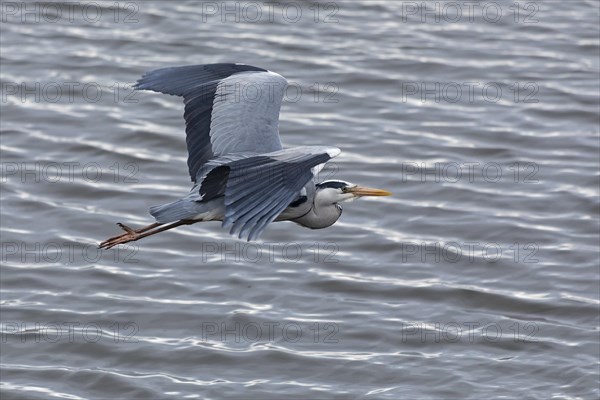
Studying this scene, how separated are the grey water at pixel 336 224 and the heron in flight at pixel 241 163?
2.60m

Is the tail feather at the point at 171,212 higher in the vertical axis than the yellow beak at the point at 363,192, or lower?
lower

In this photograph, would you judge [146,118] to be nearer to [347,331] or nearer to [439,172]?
[439,172]

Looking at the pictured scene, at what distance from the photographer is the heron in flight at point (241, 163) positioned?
8.60 metres

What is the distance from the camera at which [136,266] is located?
44.6 feet

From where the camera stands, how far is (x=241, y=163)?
891 centimetres

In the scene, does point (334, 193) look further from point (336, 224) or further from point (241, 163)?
point (336, 224)

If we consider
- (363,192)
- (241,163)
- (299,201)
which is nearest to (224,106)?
(299,201)

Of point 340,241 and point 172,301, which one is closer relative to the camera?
point 172,301

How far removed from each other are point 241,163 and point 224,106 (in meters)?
1.29

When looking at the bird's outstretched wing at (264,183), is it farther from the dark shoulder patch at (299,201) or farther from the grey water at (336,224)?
the grey water at (336,224)

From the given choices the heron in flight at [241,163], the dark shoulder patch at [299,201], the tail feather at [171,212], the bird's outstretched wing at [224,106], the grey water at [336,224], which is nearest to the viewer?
the heron in flight at [241,163]

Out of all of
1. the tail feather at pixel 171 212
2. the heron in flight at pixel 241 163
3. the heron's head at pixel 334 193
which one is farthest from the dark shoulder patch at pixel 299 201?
the tail feather at pixel 171 212

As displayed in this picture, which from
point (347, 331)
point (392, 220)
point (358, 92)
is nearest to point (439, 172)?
point (392, 220)

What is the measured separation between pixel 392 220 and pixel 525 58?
4.81 meters
